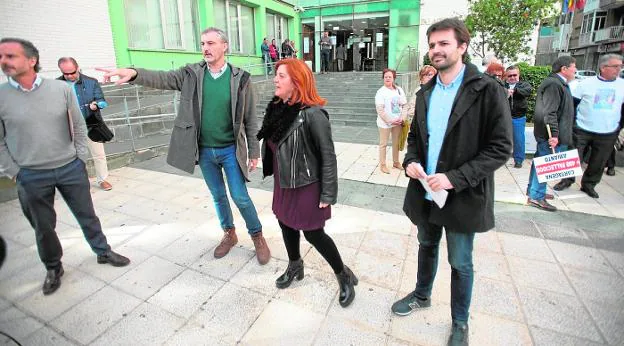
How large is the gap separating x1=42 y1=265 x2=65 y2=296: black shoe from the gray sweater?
2.73ft

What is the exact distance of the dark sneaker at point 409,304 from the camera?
239 cm

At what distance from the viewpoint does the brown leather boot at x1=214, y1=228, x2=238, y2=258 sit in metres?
3.18

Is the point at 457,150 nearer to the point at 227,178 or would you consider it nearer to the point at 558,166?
the point at 227,178

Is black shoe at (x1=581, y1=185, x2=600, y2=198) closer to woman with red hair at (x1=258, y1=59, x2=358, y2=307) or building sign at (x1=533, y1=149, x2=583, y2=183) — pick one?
building sign at (x1=533, y1=149, x2=583, y2=183)

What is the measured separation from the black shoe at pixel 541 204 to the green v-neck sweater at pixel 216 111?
3835 mm

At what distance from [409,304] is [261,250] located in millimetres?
1340

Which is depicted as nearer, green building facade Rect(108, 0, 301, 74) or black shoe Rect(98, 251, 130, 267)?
black shoe Rect(98, 251, 130, 267)

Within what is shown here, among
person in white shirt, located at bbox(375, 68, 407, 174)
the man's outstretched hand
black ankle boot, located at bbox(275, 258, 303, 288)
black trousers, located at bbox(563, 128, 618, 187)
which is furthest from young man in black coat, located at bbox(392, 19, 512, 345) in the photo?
black trousers, located at bbox(563, 128, 618, 187)

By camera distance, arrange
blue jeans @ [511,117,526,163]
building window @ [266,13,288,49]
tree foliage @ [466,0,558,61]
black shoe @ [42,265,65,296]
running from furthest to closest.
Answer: building window @ [266,13,288,49]
tree foliage @ [466,0,558,61]
blue jeans @ [511,117,526,163]
black shoe @ [42,265,65,296]

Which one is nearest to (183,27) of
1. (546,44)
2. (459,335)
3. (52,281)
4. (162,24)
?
(162,24)

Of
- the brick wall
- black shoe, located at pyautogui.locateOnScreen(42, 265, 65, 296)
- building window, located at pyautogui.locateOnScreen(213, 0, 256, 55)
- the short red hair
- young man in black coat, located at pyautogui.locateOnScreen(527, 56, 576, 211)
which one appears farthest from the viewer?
building window, located at pyautogui.locateOnScreen(213, 0, 256, 55)

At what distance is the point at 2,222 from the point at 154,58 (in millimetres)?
8361

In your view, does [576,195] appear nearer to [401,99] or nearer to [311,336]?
[401,99]

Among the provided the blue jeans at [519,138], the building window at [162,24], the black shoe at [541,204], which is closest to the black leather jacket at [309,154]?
the black shoe at [541,204]
